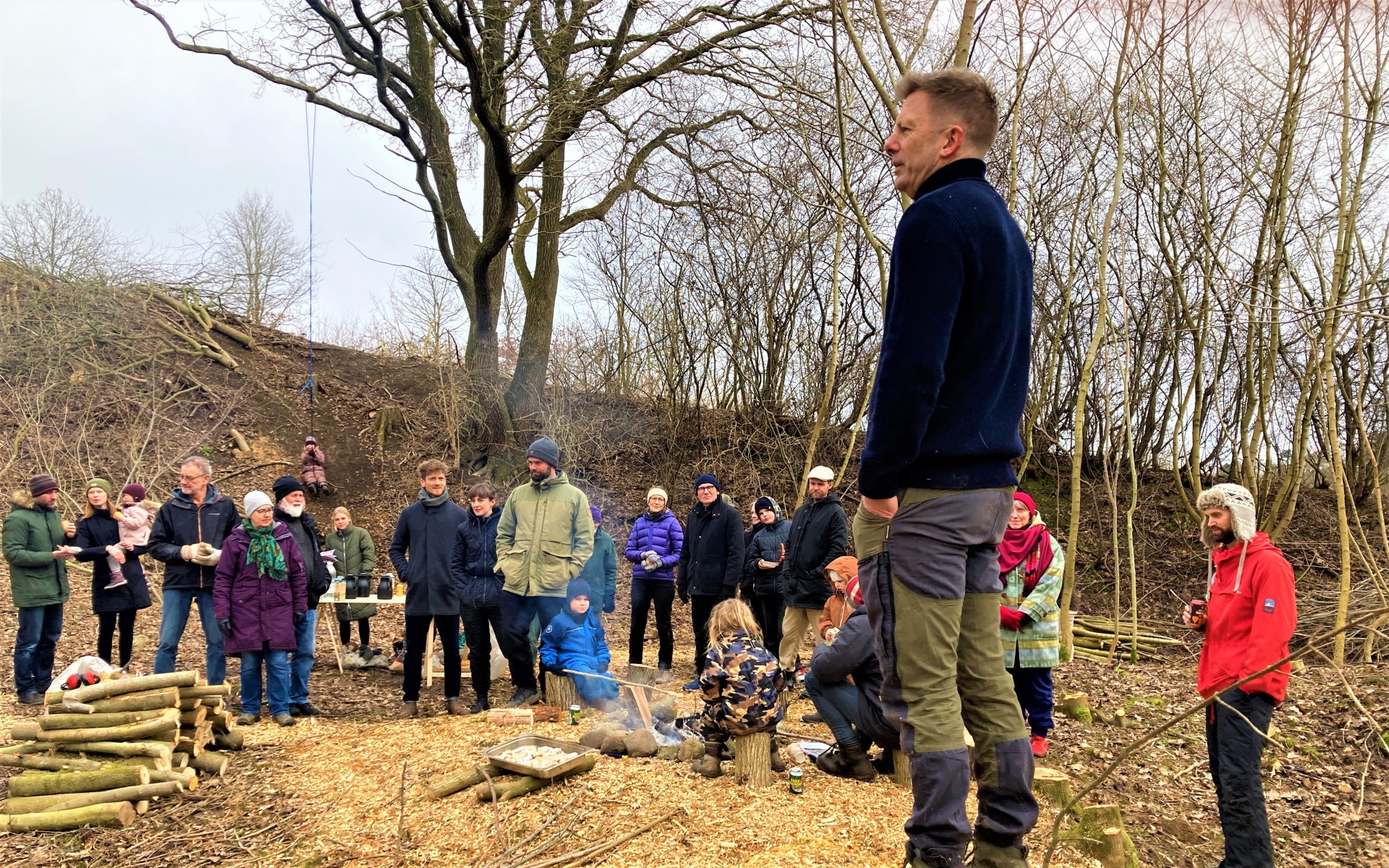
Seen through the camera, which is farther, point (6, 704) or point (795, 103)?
point (795, 103)

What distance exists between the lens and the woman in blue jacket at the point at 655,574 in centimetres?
897

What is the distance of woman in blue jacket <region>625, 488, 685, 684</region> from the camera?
897 centimetres

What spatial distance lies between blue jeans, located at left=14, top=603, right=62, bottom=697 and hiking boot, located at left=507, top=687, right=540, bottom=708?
4.10 metres

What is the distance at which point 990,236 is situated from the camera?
7.92 ft

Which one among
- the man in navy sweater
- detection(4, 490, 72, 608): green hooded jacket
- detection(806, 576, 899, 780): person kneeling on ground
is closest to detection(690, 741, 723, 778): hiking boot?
detection(806, 576, 899, 780): person kneeling on ground

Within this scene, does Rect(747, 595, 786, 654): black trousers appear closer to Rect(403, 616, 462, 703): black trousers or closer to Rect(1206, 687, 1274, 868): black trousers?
Rect(403, 616, 462, 703): black trousers

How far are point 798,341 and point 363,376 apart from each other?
1005cm

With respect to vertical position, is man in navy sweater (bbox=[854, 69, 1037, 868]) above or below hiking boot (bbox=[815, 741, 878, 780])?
above

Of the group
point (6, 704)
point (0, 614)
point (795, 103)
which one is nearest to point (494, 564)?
point (6, 704)

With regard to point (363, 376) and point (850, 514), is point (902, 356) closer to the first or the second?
point (850, 514)

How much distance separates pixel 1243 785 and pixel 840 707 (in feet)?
6.38

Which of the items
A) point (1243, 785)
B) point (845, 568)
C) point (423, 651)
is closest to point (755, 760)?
point (1243, 785)

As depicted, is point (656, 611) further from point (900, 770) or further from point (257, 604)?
point (900, 770)

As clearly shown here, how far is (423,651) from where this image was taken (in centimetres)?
739
